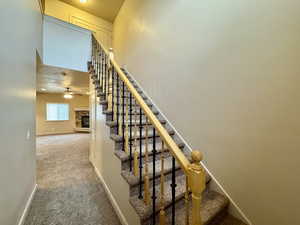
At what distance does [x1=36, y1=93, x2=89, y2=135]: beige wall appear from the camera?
24.3 feet

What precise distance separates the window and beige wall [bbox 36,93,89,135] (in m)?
0.20

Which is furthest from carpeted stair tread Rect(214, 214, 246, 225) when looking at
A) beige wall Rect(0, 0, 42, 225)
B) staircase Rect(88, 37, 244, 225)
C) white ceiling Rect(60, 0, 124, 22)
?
white ceiling Rect(60, 0, 124, 22)

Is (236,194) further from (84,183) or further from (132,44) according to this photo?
(132,44)

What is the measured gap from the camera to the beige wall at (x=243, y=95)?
117cm

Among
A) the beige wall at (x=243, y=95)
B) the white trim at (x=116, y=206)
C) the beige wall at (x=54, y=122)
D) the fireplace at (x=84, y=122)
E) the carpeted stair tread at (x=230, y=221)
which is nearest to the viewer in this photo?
the beige wall at (x=243, y=95)

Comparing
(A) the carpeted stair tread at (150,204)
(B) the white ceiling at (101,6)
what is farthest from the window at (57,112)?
(A) the carpeted stair tread at (150,204)

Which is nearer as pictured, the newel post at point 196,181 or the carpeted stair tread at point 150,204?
the newel post at point 196,181

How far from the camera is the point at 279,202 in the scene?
1205mm

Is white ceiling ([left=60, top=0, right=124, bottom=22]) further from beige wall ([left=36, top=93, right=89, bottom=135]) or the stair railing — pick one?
beige wall ([left=36, top=93, right=89, bottom=135])

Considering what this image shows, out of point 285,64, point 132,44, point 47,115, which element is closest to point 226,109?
point 285,64

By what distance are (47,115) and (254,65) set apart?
9.46 m

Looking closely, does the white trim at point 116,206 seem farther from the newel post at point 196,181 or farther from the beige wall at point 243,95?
the beige wall at point 243,95

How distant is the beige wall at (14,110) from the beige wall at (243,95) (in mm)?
2033

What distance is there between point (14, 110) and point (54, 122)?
7.70m
